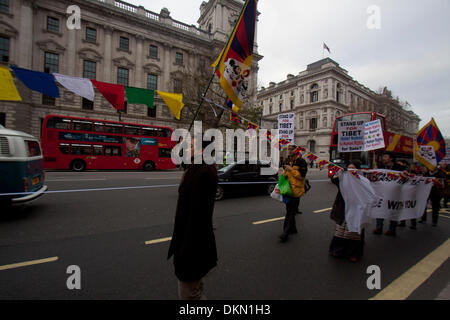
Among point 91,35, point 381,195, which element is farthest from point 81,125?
point 381,195

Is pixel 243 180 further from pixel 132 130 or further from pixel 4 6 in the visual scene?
pixel 4 6

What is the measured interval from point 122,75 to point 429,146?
31167 millimetres

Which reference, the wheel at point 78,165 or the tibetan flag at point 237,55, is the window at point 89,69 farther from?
the tibetan flag at point 237,55

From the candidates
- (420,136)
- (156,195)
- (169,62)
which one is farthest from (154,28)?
(420,136)

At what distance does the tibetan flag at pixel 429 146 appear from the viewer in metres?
5.75

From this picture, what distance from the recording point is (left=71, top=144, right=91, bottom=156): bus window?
601 inches

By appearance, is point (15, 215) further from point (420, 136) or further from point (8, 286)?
point (420, 136)

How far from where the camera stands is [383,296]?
7.95 feet

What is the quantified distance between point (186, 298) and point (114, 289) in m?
1.21

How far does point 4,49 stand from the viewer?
20844 mm

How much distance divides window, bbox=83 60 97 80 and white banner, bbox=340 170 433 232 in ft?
99.9

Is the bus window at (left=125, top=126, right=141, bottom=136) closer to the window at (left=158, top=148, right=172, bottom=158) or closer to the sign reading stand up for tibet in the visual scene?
the window at (left=158, top=148, right=172, bottom=158)

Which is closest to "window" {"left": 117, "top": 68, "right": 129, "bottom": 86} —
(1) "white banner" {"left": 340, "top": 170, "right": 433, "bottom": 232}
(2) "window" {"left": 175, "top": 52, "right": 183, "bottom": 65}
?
(2) "window" {"left": 175, "top": 52, "right": 183, "bottom": 65}

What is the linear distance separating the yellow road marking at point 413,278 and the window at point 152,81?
103 feet
